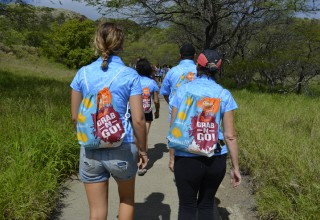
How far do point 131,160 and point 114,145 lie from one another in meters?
0.20

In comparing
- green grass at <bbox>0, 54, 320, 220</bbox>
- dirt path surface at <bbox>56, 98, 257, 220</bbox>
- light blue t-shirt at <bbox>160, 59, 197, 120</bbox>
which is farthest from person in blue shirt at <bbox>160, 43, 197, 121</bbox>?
green grass at <bbox>0, 54, 320, 220</bbox>

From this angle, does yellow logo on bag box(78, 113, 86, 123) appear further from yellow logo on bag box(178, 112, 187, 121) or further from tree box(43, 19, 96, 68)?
tree box(43, 19, 96, 68)

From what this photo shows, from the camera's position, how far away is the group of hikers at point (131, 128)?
8.30ft

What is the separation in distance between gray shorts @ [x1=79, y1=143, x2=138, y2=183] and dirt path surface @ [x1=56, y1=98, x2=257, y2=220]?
4.42ft

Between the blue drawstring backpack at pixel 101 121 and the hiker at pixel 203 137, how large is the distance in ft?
1.60

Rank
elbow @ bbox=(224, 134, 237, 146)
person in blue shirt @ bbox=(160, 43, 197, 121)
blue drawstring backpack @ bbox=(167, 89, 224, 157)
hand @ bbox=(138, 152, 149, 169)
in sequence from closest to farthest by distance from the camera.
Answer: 1. blue drawstring backpack @ bbox=(167, 89, 224, 157)
2. elbow @ bbox=(224, 134, 237, 146)
3. hand @ bbox=(138, 152, 149, 169)
4. person in blue shirt @ bbox=(160, 43, 197, 121)

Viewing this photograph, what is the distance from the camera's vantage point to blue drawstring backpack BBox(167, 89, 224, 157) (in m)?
2.64

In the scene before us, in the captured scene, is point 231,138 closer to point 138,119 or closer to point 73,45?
point 138,119

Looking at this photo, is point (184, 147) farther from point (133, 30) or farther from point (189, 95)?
point (133, 30)

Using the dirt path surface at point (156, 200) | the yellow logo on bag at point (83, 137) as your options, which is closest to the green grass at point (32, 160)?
the dirt path surface at point (156, 200)

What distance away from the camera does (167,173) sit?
551cm

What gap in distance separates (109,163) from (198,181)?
2.32 feet

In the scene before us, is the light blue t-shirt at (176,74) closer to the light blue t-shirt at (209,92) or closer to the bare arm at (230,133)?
the light blue t-shirt at (209,92)

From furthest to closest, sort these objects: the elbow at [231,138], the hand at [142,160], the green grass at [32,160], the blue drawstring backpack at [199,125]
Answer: the green grass at [32,160]
the hand at [142,160]
the elbow at [231,138]
the blue drawstring backpack at [199,125]
